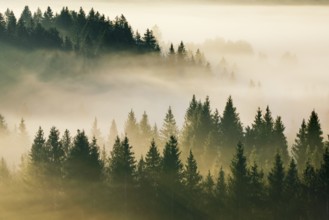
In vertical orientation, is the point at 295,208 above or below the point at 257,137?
below

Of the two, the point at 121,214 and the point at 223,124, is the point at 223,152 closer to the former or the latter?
the point at 223,124

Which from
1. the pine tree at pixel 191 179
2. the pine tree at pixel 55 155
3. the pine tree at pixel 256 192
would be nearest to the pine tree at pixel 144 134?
the pine tree at pixel 55 155

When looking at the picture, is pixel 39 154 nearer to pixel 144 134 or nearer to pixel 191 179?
pixel 191 179

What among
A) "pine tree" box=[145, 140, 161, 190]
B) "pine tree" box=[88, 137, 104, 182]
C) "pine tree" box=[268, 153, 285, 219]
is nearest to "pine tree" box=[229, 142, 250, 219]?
"pine tree" box=[268, 153, 285, 219]

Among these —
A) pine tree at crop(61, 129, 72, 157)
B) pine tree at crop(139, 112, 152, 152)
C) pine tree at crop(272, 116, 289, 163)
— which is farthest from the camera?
pine tree at crop(139, 112, 152, 152)

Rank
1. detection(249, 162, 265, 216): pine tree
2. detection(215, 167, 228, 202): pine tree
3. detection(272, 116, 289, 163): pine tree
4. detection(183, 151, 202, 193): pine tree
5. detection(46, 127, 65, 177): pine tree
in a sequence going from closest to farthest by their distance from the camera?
1. detection(215, 167, 228, 202): pine tree
2. detection(249, 162, 265, 216): pine tree
3. detection(183, 151, 202, 193): pine tree
4. detection(46, 127, 65, 177): pine tree
5. detection(272, 116, 289, 163): pine tree

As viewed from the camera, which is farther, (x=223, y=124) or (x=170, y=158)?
(x=223, y=124)

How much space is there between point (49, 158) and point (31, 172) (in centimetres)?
301

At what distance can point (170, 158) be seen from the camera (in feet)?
368

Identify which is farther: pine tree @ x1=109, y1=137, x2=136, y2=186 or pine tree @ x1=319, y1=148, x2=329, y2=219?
pine tree @ x1=319, y1=148, x2=329, y2=219

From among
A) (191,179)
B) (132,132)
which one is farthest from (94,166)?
(132,132)

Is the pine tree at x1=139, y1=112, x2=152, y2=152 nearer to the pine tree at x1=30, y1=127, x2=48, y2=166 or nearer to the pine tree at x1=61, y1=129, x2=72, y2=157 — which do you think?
the pine tree at x1=61, y1=129, x2=72, y2=157

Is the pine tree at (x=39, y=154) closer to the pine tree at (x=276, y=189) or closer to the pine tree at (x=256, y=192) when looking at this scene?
the pine tree at (x=256, y=192)

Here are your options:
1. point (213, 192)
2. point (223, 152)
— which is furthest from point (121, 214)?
point (223, 152)
